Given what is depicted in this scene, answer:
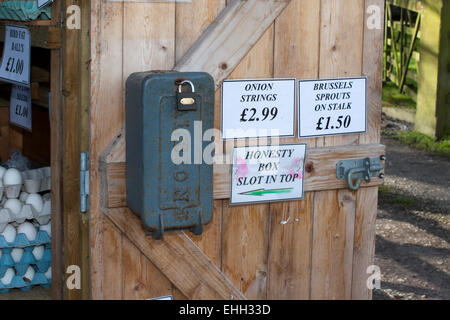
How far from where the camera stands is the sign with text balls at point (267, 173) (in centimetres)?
331

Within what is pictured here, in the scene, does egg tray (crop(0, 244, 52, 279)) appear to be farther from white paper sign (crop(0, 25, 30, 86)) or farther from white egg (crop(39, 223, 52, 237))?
white paper sign (crop(0, 25, 30, 86))

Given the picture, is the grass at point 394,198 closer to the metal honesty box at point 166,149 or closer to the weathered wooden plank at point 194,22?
the weathered wooden plank at point 194,22

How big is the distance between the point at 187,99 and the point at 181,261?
80 centimetres

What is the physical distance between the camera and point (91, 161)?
10.1ft

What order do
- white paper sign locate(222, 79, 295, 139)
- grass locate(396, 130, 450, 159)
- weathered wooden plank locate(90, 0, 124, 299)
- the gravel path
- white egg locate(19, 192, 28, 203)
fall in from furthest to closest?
grass locate(396, 130, 450, 159)
the gravel path
white egg locate(19, 192, 28, 203)
white paper sign locate(222, 79, 295, 139)
weathered wooden plank locate(90, 0, 124, 299)

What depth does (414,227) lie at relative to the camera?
23.0 feet

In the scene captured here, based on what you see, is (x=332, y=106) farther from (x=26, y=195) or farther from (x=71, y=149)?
(x=26, y=195)

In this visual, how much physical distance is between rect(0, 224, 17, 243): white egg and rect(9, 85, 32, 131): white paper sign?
0.60 metres

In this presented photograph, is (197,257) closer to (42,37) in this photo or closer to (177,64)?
(177,64)

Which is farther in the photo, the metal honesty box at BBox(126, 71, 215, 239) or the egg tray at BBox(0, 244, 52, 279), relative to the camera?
the egg tray at BBox(0, 244, 52, 279)

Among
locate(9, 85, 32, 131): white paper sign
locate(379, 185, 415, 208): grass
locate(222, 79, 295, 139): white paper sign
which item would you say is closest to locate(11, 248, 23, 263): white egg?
locate(9, 85, 32, 131): white paper sign

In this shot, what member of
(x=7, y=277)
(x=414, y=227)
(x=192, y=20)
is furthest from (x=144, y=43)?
A: (x=414, y=227)

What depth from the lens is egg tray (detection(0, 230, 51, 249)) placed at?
13.1ft

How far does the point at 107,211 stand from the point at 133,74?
0.59 meters
